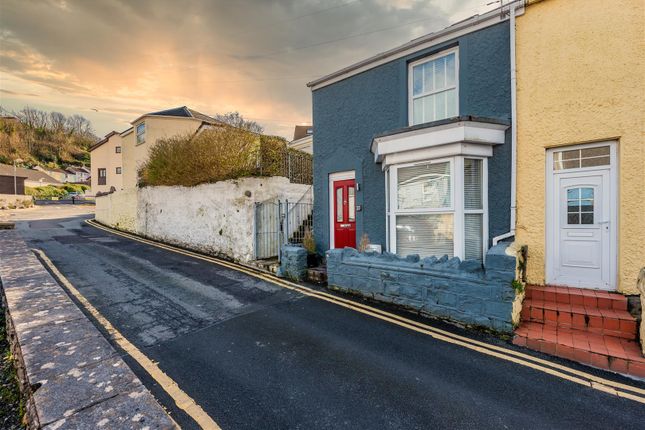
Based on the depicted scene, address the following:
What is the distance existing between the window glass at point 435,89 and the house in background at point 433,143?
0.02m

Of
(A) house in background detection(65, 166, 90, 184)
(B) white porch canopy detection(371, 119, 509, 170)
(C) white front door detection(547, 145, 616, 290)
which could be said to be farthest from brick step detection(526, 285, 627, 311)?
(A) house in background detection(65, 166, 90, 184)

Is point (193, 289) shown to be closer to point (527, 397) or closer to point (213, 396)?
point (213, 396)

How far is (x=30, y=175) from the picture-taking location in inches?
2064

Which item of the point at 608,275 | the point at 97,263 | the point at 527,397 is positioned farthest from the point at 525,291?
the point at 97,263

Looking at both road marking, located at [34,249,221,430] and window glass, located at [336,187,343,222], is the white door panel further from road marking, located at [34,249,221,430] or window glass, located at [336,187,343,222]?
road marking, located at [34,249,221,430]

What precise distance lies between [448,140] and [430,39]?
287 cm

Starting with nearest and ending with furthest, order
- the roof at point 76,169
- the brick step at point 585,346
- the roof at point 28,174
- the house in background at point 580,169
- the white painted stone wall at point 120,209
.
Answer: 1. the brick step at point 585,346
2. the house in background at point 580,169
3. the white painted stone wall at point 120,209
4. the roof at point 28,174
5. the roof at point 76,169

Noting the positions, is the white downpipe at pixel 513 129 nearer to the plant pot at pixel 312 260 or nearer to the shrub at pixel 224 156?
the plant pot at pixel 312 260

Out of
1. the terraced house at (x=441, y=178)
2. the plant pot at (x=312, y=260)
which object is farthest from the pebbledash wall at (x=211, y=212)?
the terraced house at (x=441, y=178)

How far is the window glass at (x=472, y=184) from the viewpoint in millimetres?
6133

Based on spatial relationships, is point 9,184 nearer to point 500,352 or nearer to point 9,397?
point 9,397

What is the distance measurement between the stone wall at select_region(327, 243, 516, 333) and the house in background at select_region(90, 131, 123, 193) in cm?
3524

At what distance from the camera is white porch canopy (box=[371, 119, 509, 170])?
5.85m

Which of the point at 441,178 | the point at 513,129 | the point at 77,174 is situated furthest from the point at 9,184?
the point at 513,129
